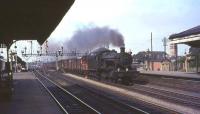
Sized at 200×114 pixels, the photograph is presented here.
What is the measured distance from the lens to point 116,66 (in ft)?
130

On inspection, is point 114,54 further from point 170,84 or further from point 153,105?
point 153,105

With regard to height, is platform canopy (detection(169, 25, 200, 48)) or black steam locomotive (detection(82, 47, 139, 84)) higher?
platform canopy (detection(169, 25, 200, 48))

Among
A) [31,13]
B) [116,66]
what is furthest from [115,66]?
[31,13]

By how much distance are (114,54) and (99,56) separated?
3.27 metres

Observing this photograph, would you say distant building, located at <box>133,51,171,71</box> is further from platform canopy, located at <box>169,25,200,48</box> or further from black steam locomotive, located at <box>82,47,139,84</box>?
black steam locomotive, located at <box>82,47,139,84</box>

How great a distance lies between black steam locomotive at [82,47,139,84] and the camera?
39131mm

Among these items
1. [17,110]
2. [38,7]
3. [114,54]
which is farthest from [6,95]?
[114,54]

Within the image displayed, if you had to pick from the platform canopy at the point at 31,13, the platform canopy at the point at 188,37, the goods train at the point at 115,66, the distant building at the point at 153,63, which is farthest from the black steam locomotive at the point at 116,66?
the distant building at the point at 153,63

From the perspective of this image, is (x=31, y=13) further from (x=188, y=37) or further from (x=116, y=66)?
(x=188, y=37)

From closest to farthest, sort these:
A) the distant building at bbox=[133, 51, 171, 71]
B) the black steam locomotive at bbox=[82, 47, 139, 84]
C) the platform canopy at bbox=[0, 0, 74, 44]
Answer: the platform canopy at bbox=[0, 0, 74, 44], the black steam locomotive at bbox=[82, 47, 139, 84], the distant building at bbox=[133, 51, 171, 71]

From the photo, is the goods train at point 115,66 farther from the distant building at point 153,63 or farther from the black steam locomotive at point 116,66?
the distant building at point 153,63

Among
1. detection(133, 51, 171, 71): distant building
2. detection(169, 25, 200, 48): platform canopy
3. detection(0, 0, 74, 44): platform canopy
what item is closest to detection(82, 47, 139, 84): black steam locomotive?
detection(169, 25, 200, 48): platform canopy

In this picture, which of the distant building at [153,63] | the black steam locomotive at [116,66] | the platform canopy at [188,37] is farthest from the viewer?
the distant building at [153,63]

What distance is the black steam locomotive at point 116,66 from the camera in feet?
128
